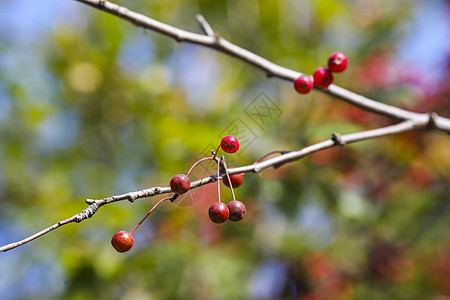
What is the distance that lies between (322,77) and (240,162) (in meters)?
0.89

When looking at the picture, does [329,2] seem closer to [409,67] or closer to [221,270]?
[409,67]

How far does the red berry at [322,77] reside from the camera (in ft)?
3.79

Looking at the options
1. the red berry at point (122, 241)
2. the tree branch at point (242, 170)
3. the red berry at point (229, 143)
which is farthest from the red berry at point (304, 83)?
the red berry at point (122, 241)

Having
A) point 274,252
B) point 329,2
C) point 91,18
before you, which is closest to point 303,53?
point 329,2

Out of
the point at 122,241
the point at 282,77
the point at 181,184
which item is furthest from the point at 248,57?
→ the point at 122,241

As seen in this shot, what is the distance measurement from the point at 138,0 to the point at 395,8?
2.03 meters

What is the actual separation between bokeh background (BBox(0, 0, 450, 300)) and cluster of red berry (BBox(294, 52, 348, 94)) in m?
0.82

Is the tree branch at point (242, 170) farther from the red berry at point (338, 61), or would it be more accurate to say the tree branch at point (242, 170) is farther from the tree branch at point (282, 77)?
the red berry at point (338, 61)

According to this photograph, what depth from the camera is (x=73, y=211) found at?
1.95 meters

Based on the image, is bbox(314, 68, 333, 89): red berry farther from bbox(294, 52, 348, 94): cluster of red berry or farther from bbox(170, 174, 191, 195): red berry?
bbox(170, 174, 191, 195): red berry

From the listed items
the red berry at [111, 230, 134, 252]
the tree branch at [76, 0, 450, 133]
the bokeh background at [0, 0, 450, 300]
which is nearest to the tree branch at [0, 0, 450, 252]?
the tree branch at [76, 0, 450, 133]

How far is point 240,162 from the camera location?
1.99 m

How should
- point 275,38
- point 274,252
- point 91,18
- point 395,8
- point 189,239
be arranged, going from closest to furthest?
1. point 189,239
2. point 274,252
3. point 275,38
4. point 91,18
5. point 395,8

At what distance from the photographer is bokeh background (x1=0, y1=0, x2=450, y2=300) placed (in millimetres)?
2143
